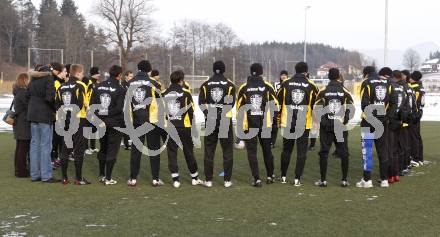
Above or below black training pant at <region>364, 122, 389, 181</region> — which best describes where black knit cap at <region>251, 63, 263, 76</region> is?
above

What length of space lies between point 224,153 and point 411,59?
126745 mm

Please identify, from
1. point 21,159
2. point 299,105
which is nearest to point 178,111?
point 299,105

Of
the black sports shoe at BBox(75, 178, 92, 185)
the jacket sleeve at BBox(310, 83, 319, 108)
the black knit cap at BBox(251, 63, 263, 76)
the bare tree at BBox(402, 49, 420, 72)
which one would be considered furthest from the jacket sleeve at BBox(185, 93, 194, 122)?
the bare tree at BBox(402, 49, 420, 72)

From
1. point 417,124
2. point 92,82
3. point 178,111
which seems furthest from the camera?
point 417,124

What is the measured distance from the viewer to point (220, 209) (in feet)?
23.5

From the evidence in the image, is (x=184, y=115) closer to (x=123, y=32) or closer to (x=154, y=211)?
(x=154, y=211)

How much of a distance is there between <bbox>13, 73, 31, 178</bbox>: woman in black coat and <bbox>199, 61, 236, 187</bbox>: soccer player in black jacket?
11.2 ft

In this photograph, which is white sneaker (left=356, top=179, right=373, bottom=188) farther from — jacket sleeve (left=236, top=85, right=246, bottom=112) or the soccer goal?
the soccer goal

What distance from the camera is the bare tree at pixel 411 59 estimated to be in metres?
124

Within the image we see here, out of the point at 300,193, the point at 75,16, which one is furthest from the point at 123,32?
the point at 300,193

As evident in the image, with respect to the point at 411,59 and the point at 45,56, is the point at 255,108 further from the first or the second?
the point at 411,59

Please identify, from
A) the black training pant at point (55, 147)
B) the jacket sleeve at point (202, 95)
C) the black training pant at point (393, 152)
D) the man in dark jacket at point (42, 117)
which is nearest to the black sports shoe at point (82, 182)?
the man in dark jacket at point (42, 117)

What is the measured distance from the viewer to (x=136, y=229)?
6145mm

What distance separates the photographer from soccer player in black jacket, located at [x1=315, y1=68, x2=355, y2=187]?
28.7 feet
